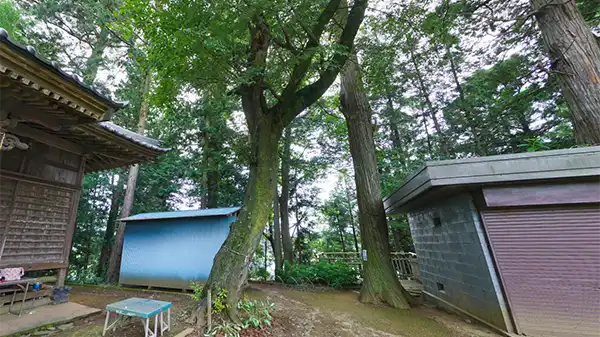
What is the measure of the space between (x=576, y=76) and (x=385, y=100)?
9209 millimetres

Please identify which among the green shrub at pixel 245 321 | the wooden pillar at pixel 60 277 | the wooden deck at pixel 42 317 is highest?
the wooden pillar at pixel 60 277

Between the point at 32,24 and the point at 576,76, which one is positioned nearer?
the point at 576,76

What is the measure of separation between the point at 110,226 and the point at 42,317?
9084mm

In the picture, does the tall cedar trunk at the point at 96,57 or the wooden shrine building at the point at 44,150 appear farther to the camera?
the tall cedar trunk at the point at 96,57

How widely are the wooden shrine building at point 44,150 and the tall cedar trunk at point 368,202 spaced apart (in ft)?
16.1

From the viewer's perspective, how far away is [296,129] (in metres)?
12.4

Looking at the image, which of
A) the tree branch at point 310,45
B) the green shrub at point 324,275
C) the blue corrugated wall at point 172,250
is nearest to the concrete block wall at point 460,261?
the green shrub at point 324,275

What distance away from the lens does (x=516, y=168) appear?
3480 mm

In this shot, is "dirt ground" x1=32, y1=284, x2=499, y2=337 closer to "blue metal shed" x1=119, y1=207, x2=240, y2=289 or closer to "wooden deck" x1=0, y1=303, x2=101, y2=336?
"wooden deck" x1=0, y1=303, x2=101, y2=336

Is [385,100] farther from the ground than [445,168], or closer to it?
farther from the ground

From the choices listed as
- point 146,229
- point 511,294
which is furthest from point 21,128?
point 511,294

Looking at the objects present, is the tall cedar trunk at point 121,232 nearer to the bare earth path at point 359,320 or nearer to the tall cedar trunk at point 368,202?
the bare earth path at point 359,320

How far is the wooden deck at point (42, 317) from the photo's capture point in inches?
130

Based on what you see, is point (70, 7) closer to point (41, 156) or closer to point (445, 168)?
point (41, 156)
